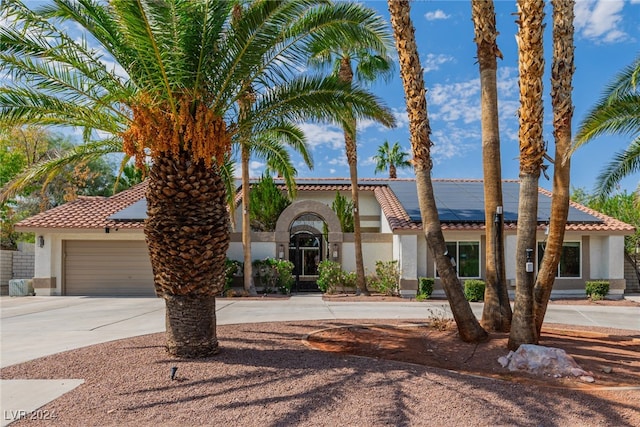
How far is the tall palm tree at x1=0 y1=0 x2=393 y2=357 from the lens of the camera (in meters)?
6.83

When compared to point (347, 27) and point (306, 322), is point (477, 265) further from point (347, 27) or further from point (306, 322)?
point (347, 27)

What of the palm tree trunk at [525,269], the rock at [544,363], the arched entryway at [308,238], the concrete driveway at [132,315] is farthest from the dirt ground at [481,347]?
the arched entryway at [308,238]

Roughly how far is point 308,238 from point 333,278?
3288 millimetres

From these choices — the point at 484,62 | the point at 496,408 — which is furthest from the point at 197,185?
the point at 484,62

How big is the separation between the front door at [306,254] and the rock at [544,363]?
14.6 meters

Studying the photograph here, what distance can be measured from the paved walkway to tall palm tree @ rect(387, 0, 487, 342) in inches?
122

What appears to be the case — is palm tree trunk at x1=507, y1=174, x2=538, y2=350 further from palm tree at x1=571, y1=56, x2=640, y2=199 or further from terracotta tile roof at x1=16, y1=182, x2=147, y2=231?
terracotta tile roof at x1=16, y1=182, x2=147, y2=231

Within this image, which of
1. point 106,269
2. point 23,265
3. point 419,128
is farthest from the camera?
point 23,265

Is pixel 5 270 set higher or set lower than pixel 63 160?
lower

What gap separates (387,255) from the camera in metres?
19.8

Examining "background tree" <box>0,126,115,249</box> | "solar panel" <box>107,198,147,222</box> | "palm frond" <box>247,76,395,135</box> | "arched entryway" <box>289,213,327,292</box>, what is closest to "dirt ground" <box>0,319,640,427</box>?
"palm frond" <box>247,76,395,135</box>

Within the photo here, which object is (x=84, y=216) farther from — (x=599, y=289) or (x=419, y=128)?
(x=599, y=289)

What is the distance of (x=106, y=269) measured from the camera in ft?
61.6

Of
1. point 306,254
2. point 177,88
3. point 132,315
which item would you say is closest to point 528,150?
point 177,88
